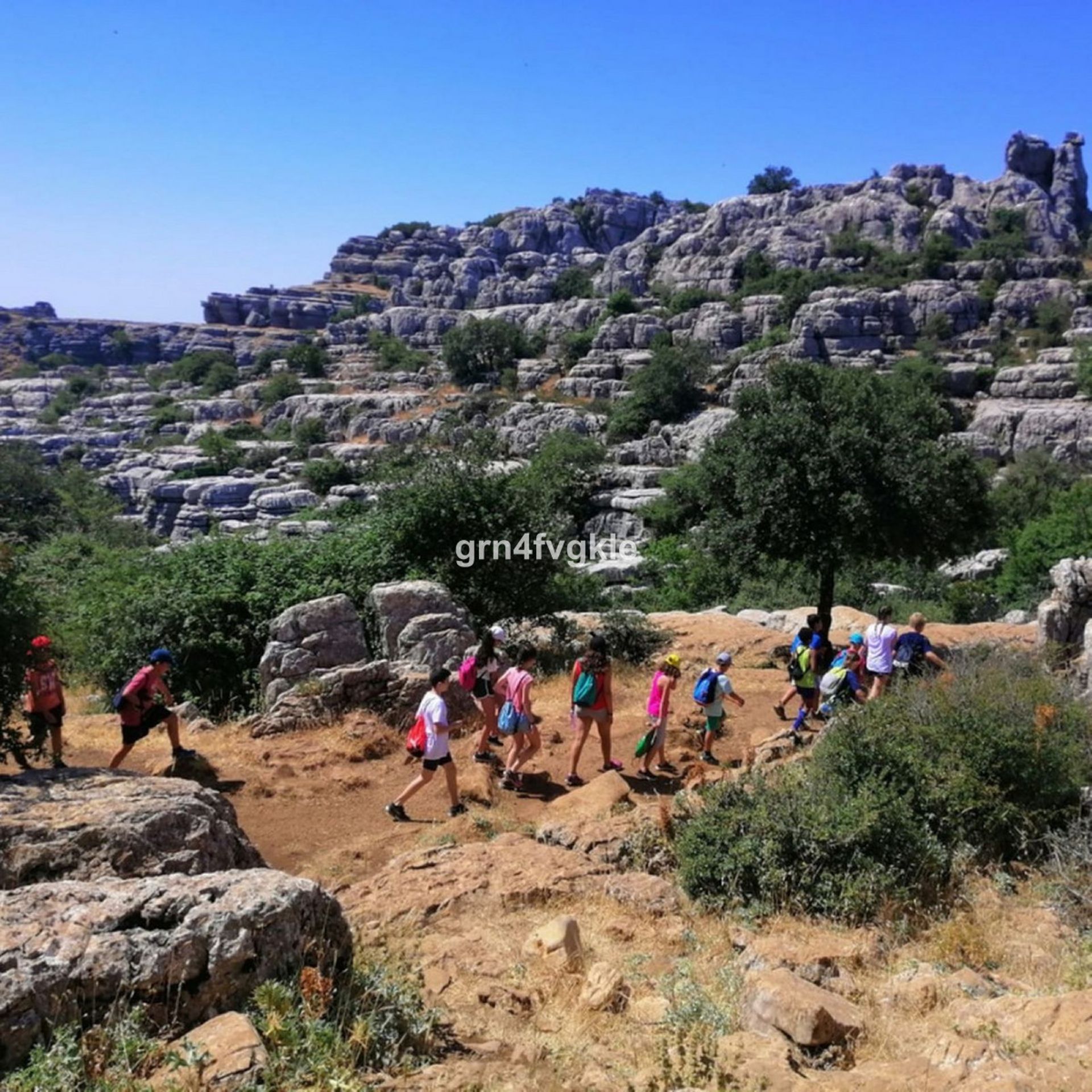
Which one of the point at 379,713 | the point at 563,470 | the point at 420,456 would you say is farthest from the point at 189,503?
the point at 379,713

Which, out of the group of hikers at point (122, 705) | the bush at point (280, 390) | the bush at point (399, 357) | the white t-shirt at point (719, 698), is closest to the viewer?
the group of hikers at point (122, 705)

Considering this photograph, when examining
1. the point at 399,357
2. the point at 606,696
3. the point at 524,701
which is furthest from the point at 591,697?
the point at 399,357

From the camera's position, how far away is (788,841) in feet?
20.2

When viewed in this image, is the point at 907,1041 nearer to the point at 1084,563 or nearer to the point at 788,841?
the point at 788,841

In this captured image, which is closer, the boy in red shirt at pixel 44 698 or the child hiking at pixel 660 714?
the boy in red shirt at pixel 44 698

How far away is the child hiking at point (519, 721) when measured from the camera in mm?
8477

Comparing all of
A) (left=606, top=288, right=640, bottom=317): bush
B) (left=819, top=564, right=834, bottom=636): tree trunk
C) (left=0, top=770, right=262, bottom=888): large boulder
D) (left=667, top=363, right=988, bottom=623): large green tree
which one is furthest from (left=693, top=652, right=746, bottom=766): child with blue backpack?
(left=606, top=288, right=640, bottom=317): bush

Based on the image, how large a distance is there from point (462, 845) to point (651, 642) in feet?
26.0

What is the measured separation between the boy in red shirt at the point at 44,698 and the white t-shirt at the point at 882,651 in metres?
8.18

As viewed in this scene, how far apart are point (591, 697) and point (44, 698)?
5.12 meters

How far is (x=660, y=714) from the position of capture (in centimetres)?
872

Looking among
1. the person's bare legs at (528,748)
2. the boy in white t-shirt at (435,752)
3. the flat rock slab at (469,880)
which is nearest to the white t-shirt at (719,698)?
the person's bare legs at (528,748)

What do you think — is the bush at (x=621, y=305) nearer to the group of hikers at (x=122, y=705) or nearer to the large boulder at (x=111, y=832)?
the group of hikers at (x=122, y=705)

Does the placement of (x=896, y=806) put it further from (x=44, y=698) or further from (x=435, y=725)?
(x=44, y=698)
